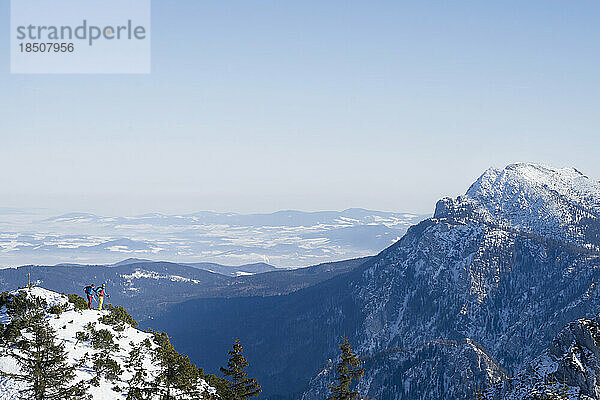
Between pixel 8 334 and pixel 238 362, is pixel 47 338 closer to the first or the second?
pixel 8 334

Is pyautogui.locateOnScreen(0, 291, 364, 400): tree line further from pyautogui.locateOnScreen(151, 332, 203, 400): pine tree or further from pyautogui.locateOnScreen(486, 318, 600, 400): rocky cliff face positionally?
pyautogui.locateOnScreen(486, 318, 600, 400): rocky cliff face

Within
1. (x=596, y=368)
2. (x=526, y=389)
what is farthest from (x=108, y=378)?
(x=596, y=368)

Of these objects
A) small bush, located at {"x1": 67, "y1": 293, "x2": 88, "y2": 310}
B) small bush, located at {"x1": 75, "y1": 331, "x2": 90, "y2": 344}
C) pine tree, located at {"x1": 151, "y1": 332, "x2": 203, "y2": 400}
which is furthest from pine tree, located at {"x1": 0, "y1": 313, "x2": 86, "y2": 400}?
small bush, located at {"x1": 67, "y1": 293, "x2": 88, "y2": 310}

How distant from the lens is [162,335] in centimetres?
7938

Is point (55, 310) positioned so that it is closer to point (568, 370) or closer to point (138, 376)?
point (138, 376)

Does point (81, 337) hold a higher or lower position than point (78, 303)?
lower

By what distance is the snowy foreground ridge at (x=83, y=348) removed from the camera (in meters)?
58.9

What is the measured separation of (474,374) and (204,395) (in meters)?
154

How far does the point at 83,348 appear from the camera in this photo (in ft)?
224

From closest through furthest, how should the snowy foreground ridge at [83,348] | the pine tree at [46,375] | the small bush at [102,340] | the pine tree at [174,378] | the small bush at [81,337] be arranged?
the pine tree at [46,375] → the snowy foreground ridge at [83,348] → the pine tree at [174,378] → the small bush at [81,337] → the small bush at [102,340]

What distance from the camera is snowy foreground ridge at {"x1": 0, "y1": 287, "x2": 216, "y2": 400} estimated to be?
58.9 meters

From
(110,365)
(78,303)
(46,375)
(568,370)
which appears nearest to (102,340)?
(110,365)

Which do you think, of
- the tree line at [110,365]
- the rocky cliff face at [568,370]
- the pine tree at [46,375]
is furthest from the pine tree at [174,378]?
the rocky cliff face at [568,370]

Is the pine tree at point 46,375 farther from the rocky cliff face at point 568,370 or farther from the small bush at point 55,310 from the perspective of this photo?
the rocky cliff face at point 568,370
